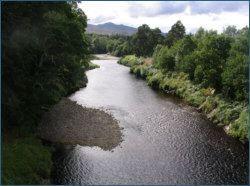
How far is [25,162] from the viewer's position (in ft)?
70.2

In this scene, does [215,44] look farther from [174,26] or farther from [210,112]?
[174,26]

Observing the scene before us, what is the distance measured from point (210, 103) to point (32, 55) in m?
30.1

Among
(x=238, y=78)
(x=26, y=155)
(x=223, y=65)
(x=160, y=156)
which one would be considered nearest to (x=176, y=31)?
(x=223, y=65)

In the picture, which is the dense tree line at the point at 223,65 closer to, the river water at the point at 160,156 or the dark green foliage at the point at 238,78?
the dark green foliage at the point at 238,78

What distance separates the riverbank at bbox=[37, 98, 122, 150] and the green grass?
357 cm

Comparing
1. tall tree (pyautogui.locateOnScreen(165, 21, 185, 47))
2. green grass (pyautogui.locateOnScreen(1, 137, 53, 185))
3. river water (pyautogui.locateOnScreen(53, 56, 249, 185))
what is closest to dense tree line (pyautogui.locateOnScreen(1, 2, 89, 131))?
green grass (pyautogui.locateOnScreen(1, 137, 53, 185))

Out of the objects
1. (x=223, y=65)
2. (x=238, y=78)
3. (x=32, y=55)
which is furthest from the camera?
(x=223, y=65)

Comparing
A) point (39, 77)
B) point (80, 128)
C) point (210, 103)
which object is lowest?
point (80, 128)

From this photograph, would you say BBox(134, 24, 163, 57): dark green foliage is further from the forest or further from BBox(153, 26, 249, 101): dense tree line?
the forest

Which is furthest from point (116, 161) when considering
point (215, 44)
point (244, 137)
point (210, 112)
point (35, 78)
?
point (215, 44)

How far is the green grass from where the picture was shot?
63.7ft

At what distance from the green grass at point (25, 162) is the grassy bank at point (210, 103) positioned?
79.7 feet

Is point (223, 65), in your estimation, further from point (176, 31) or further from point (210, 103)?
point (176, 31)

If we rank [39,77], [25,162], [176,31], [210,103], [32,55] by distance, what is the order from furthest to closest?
[176,31], [210,103], [39,77], [32,55], [25,162]
